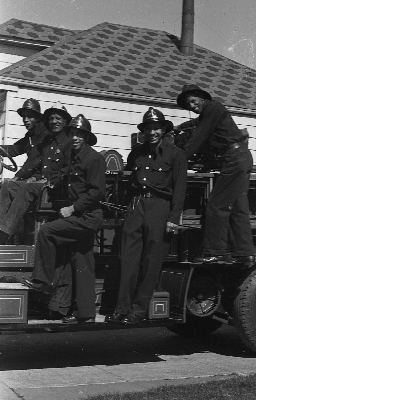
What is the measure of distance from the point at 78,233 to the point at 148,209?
1.80 feet

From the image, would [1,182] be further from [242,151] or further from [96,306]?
[242,151]

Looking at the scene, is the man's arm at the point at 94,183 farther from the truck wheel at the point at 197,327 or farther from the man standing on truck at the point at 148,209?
the truck wheel at the point at 197,327

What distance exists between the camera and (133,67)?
676cm

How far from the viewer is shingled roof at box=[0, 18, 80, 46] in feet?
20.6

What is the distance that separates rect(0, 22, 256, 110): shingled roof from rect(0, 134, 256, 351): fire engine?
461 mm

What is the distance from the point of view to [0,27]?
6270 millimetres

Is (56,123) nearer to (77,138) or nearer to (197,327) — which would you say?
(77,138)

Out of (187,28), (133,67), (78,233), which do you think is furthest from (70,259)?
(187,28)

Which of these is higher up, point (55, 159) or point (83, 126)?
point (83, 126)

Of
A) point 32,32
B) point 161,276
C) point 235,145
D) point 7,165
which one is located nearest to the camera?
point 32,32

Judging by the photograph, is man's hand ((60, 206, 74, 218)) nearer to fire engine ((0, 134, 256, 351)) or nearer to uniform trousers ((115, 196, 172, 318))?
fire engine ((0, 134, 256, 351))

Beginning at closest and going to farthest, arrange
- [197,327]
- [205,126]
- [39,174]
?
[39,174] → [205,126] → [197,327]

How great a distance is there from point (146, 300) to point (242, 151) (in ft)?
4.32
